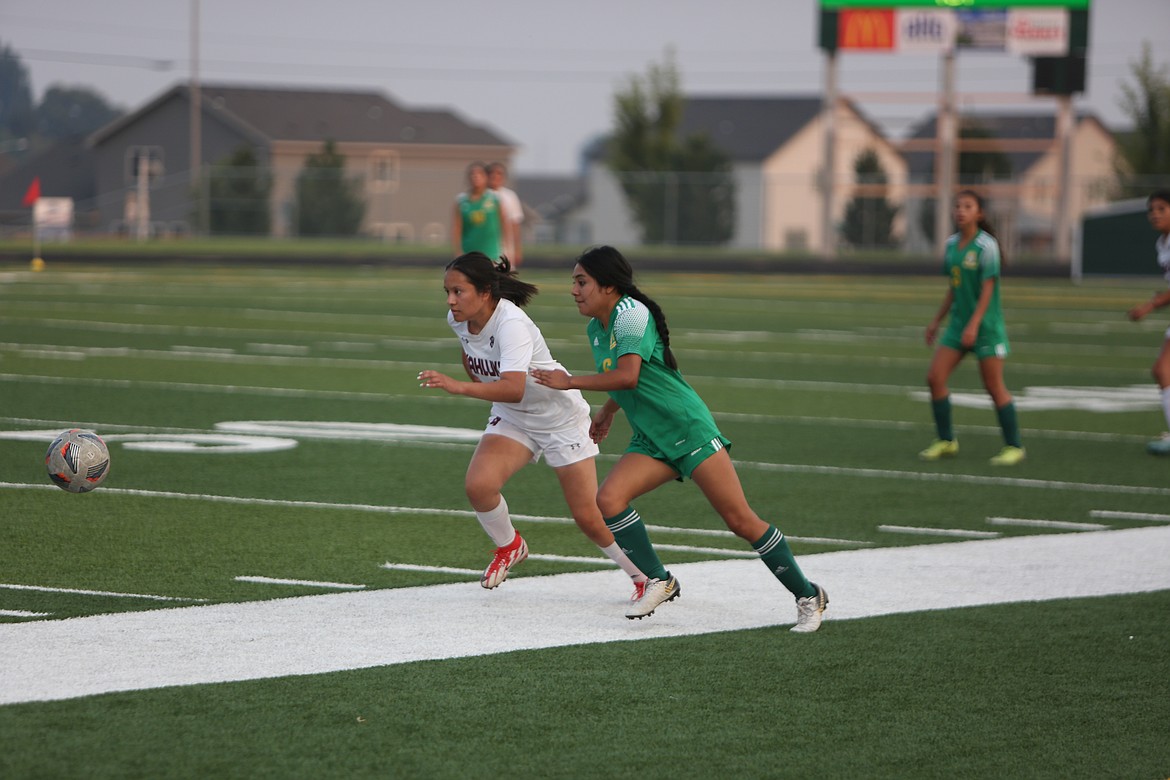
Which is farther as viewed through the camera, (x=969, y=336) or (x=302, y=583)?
(x=969, y=336)

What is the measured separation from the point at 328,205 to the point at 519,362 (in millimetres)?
45456

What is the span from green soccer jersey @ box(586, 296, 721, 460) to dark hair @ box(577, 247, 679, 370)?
25mm

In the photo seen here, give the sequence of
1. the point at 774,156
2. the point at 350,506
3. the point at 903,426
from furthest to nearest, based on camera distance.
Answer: the point at 774,156, the point at 903,426, the point at 350,506

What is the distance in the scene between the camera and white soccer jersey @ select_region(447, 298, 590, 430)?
21.3 feet

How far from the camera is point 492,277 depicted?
6543mm

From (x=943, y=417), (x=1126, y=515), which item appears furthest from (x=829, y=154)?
(x=1126, y=515)

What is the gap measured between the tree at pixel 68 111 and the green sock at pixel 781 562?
3076cm

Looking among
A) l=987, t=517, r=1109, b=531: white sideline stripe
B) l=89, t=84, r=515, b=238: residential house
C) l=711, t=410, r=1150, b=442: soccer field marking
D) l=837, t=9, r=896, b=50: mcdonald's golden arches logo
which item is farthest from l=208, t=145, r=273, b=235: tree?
l=987, t=517, r=1109, b=531: white sideline stripe

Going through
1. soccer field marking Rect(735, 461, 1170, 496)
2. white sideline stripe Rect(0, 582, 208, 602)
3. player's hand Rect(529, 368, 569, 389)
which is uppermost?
player's hand Rect(529, 368, 569, 389)

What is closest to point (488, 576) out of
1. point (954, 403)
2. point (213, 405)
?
point (213, 405)

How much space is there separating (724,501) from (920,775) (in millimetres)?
1814

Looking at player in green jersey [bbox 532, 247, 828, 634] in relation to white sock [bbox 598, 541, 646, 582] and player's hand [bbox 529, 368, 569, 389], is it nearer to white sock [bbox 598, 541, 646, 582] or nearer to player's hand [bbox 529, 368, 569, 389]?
player's hand [bbox 529, 368, 569, 389]

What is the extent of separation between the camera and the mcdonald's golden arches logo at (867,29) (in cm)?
4306

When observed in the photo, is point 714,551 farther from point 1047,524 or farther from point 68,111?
point 68,111
